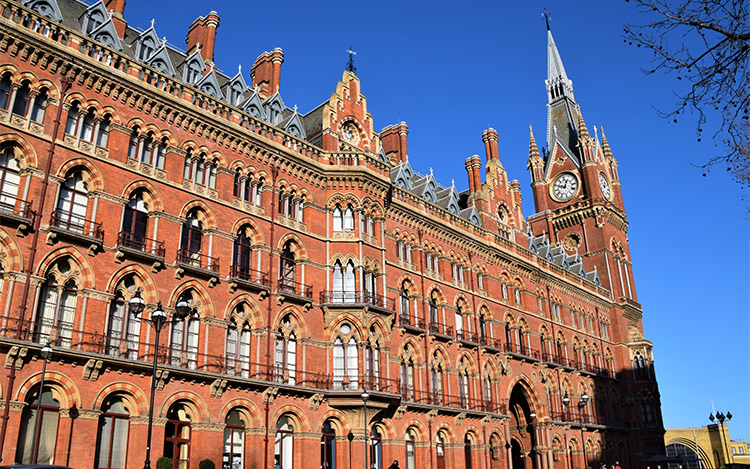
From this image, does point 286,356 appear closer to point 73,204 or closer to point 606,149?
point 73,204

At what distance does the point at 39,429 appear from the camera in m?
22.6

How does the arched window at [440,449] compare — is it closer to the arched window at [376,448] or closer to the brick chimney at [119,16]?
the arched window at [376,448]

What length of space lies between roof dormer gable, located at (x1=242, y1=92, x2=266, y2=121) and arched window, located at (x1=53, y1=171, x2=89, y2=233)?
11.3 metres

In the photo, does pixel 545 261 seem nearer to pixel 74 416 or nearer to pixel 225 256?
pixel 225 256

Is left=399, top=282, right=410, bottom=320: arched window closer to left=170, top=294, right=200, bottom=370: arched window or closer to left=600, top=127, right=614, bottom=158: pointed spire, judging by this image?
left=170, top=294, right=200, bottom=370: arched window

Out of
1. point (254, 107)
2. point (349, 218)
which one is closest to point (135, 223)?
point (254, 107)

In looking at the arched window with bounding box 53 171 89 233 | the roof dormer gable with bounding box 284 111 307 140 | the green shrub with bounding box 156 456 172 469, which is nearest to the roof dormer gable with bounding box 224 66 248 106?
the roof dormer gable with bounding box 284 111 307 140

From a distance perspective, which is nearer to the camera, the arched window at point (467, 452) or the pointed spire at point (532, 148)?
the arched window at point (467, 452)

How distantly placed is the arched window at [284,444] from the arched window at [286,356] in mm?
1939

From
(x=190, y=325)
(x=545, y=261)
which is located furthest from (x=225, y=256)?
(x=545, y=261)

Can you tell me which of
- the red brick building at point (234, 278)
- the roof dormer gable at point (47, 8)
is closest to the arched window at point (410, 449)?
the red brick building at point (234, 278)

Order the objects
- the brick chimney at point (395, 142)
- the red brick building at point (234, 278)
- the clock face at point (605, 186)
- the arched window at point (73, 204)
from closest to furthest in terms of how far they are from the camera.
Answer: the red brick building at point (234, 278)
the arched window at point (73, 204)
the brick chimney at point (395, 142)
the clock face at point (605, 186)

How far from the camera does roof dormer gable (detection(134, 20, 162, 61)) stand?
107 feet

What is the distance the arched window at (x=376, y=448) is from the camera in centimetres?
3484
